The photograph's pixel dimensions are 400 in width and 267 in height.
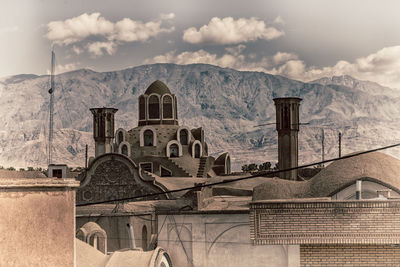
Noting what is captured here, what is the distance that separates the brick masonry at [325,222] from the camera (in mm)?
14508

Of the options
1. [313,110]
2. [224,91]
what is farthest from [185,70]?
[313,110]

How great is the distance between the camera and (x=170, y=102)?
45.9 metres

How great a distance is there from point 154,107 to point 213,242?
25415 mm

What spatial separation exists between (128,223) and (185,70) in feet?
408

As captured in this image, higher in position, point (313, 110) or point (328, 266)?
point (313, 110)

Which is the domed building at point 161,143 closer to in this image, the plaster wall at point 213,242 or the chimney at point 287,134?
the chimney at point 287,134

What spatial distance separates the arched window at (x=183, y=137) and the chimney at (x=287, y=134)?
7.18 m

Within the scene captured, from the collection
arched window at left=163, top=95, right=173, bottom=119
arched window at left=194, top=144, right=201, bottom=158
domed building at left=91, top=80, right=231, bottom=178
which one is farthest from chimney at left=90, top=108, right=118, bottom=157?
arched window at left=194, top=144, right=201, bottom=158

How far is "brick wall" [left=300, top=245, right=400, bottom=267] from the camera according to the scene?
14.6 metres

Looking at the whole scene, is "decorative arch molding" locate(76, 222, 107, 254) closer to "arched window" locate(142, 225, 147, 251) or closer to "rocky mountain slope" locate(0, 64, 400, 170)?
"arched window" locate(142, 225, 147, 251)

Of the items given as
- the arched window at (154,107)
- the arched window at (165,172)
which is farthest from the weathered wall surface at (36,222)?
the arched window at (154,107)

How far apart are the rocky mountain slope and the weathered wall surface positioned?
3768 inches

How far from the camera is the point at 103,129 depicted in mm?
44188

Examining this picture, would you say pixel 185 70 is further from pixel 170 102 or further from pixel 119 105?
pixel 170 102
